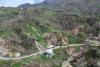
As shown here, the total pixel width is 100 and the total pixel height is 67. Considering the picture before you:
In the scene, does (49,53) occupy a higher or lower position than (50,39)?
lower

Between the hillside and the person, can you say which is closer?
the hillside

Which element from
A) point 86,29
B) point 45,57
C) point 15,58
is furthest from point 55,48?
point 86,29

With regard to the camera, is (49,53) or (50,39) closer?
(49,53)

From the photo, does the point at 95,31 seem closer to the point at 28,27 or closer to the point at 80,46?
the point at 80,46

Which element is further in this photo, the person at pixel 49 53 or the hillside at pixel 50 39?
the person at pixel 49 53

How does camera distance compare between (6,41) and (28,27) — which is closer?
(6,41)

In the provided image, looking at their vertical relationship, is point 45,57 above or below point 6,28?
below

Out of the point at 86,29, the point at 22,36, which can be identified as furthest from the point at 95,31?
the point at 22,36

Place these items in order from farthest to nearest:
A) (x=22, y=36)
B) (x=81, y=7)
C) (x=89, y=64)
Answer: (x=81, y=7) → (x=22, y=36) → (x=89, y=64)

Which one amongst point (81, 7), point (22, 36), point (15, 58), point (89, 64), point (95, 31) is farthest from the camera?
point (81, 7)

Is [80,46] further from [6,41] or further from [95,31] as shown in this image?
[6,41]
